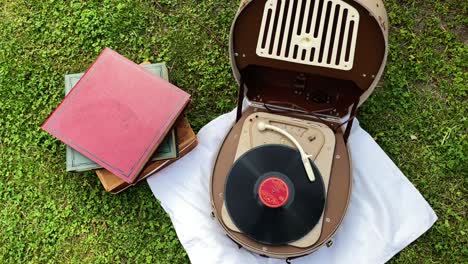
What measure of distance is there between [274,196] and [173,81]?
70cm

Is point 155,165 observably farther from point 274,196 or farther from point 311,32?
point 311,32

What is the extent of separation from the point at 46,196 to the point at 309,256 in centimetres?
99

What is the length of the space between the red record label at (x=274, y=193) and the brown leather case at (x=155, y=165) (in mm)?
393

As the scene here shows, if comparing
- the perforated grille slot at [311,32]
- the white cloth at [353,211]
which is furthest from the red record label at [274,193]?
the perforated grille slot at [311,32]

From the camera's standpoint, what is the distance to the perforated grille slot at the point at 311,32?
1.37m

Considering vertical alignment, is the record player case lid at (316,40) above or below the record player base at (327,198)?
above

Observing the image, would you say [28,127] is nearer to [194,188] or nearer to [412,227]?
[194,188]

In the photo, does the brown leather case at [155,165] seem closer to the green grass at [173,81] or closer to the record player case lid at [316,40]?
the green grass at [173,81]

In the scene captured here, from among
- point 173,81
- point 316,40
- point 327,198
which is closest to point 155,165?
point 173,81

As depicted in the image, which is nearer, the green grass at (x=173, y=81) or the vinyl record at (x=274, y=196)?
the vinyl record at (x=274, y=196)

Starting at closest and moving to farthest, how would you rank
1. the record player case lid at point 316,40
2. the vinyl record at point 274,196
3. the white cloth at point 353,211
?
the record player case lid at point 316,40, the vinyl record at point 274,196, the white cloth at point 353,211

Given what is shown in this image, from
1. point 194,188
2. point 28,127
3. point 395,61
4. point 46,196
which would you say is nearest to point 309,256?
point 194,188

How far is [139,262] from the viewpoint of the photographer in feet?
5.85

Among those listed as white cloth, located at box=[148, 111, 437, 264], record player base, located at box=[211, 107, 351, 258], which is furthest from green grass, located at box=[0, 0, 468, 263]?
record player base, located at box=[211, 107, 351, 258]
